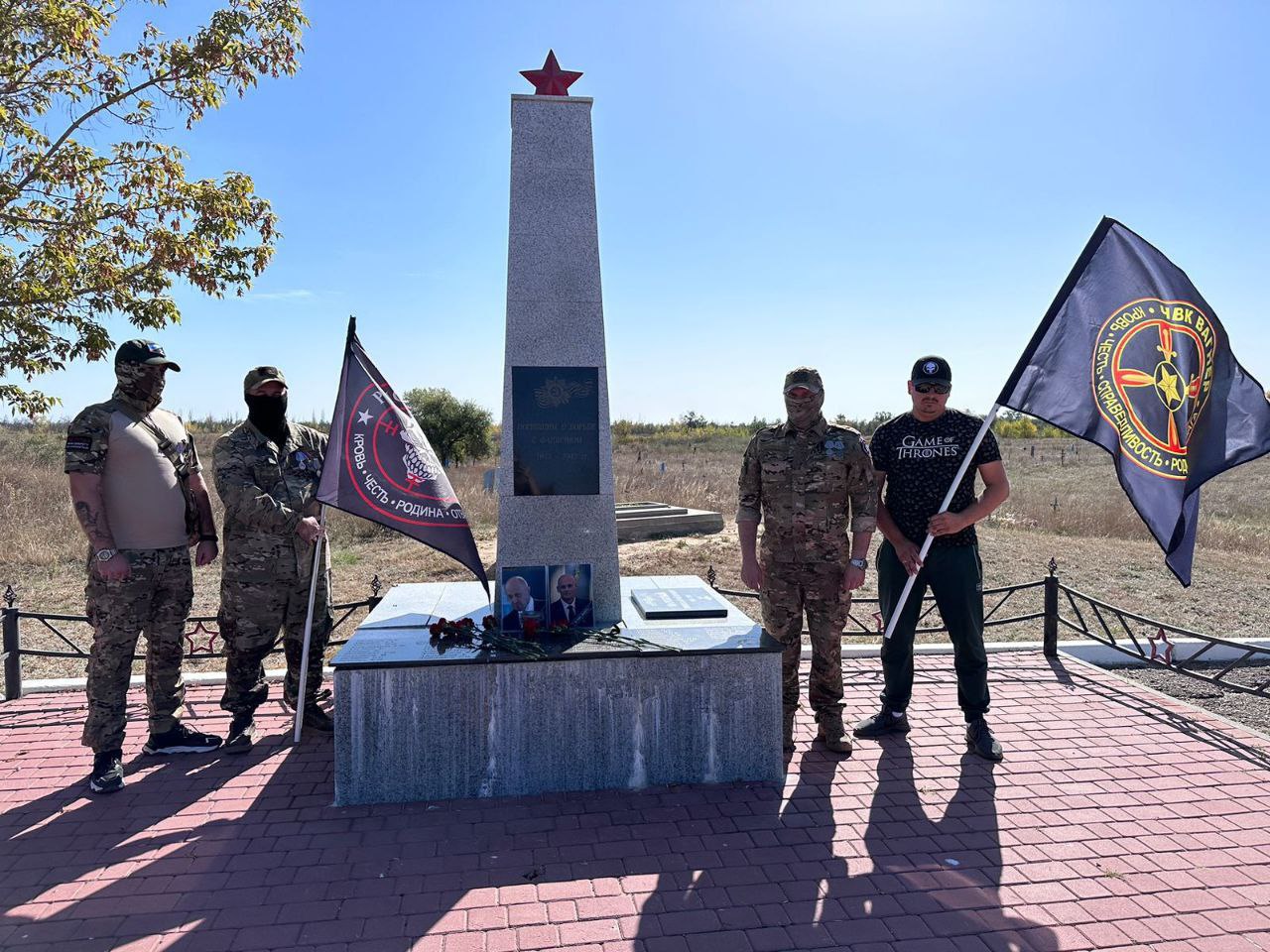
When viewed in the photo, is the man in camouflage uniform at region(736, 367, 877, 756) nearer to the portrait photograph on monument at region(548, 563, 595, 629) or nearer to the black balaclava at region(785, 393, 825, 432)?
the black balaclava at region(785, 393, 825, 432)

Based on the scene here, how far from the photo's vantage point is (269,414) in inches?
176

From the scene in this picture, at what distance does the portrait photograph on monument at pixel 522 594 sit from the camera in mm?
4246

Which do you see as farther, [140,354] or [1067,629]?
[1067,629]

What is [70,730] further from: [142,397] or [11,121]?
[11,121]

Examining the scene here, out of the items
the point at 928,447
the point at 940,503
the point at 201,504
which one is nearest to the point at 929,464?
the point at 928,447

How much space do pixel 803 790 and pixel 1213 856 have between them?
5.61 ft

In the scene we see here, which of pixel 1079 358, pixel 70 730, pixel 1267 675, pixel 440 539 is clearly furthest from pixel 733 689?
pixel 1267 675

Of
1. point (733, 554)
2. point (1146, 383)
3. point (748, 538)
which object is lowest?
point (733, 554)

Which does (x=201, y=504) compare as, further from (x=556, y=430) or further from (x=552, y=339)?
(x=552, y=339)

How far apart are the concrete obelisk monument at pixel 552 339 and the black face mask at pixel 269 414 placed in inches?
51.7

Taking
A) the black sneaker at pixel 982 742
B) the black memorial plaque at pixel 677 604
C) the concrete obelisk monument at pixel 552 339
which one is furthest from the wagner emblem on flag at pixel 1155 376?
the concrete obelisk monument at pixel 552 339

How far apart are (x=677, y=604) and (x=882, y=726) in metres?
1.41

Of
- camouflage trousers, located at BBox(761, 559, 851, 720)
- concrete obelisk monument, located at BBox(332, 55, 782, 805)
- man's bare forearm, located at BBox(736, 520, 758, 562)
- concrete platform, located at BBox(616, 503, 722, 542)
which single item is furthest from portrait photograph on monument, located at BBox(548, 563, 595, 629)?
Answer: concrete platform, located at BBox(616, 503, 722, 542)

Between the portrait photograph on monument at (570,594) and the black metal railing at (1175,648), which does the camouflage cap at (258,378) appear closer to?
the portrait photograph on monument at (570,594)
